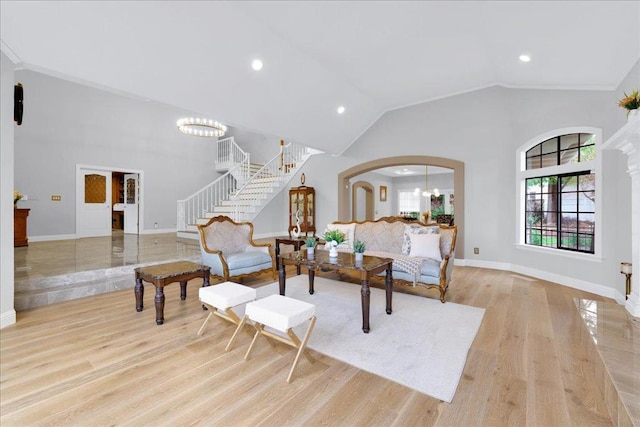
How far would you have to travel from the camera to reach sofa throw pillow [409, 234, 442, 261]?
4.29 metres

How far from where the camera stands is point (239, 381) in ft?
6.95

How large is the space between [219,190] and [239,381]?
908cm

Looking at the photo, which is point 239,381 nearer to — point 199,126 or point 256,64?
point 256,64

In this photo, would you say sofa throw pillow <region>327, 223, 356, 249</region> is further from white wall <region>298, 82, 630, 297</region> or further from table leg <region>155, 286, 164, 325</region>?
table leg <region>155, 286, 164, 325</region>

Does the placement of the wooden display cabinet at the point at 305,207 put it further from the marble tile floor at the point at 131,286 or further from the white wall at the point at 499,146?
the marble tile floor at the point at 131,286

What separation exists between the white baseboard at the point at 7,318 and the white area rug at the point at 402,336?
233cm

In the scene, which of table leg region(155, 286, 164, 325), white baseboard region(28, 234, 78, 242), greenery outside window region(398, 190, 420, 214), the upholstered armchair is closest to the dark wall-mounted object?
the upholstered armchair

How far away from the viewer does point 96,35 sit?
3.16m

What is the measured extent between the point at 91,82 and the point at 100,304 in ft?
9.08

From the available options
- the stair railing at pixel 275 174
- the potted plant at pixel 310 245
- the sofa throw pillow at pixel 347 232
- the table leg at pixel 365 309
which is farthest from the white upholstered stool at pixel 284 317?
the stair railing at pixel 275 174

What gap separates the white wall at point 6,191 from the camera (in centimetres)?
295


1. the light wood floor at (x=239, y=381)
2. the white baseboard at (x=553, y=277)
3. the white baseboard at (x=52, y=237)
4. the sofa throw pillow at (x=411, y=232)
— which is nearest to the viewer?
the light wood floor at (x=239, y=381)

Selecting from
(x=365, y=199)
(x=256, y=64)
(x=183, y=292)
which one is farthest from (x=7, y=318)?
(x=365, y=199)

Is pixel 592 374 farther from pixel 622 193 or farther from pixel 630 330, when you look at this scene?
pixel 622 193
